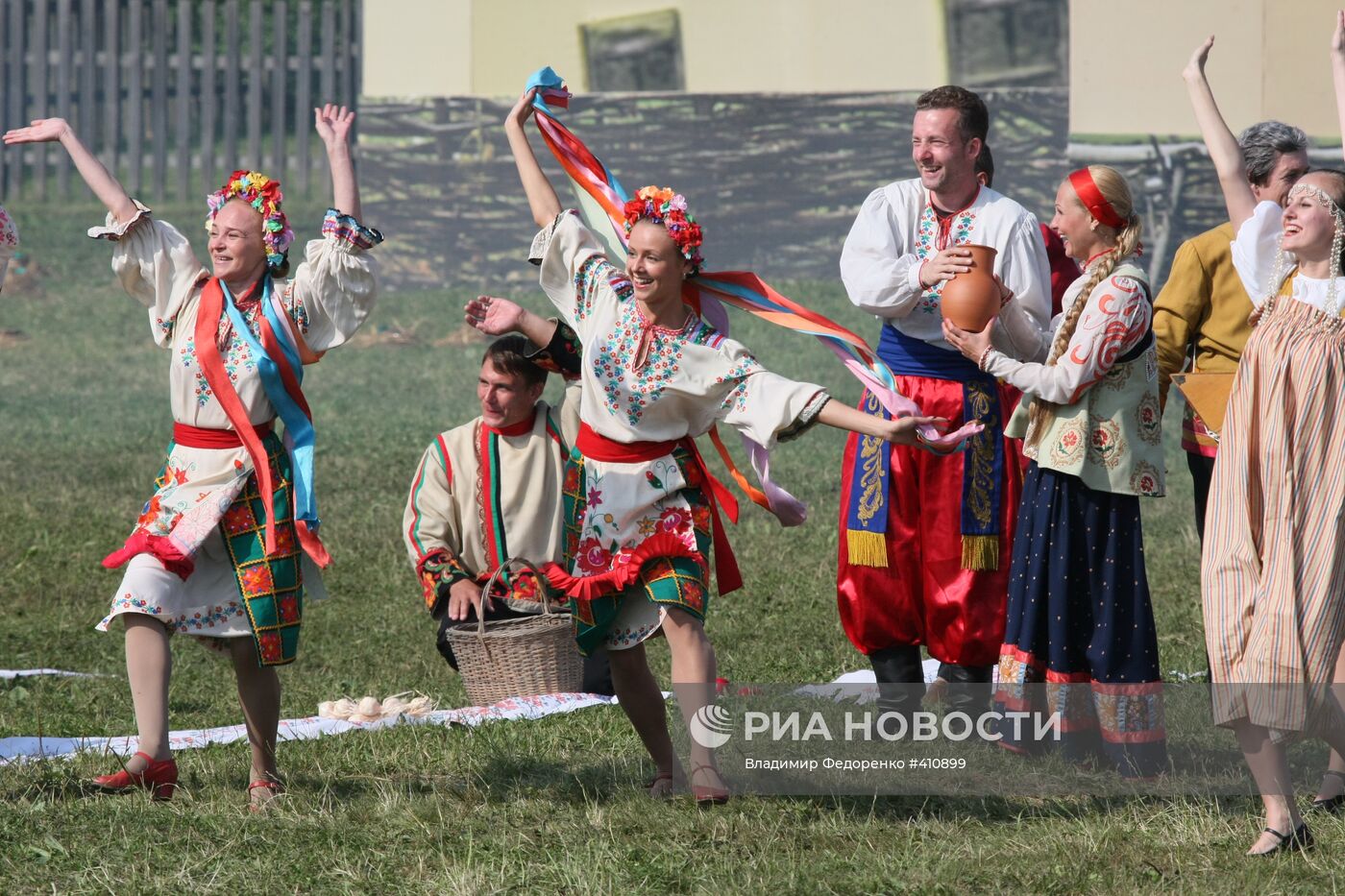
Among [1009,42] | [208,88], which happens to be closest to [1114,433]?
[1009,42]

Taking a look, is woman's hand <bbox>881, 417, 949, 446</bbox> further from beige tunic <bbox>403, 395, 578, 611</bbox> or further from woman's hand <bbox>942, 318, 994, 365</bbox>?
beige tunic <bbox>403, 395, 578, 611</bbox>

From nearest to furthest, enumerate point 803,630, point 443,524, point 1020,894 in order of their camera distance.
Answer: point 1020,894
point 443,524
point 803,630

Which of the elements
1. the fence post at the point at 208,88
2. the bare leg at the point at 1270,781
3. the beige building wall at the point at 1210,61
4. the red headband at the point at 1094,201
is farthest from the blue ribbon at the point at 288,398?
the fence post at the point at 208,88

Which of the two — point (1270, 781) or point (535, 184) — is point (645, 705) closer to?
point (535, 184)

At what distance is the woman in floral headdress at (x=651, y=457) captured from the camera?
181 inches

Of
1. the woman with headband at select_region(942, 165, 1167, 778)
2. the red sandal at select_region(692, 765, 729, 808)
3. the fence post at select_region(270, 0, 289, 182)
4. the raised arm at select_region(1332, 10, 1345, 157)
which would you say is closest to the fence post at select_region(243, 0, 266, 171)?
the fence post at select_region(270, 0, 289, 182)

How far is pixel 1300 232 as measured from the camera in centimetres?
430

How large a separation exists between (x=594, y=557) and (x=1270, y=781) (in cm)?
185

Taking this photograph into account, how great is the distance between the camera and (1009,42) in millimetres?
13891

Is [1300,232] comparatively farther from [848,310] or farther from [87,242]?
[87,242]

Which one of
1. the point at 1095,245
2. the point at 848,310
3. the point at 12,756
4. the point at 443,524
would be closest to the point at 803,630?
the point at 443,524

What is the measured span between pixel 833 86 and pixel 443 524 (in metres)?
8.97

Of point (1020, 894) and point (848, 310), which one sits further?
point (848, 310)

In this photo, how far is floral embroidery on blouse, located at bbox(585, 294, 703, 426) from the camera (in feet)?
15.1
